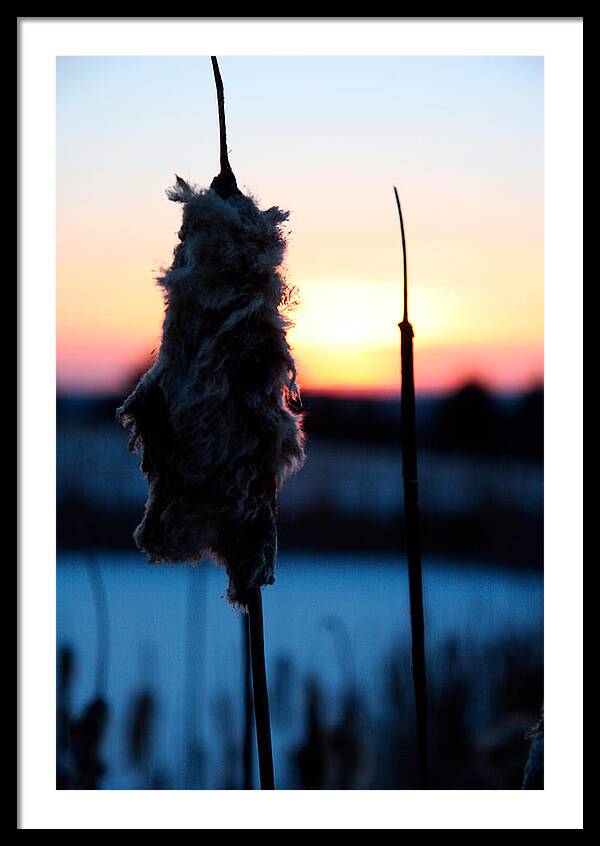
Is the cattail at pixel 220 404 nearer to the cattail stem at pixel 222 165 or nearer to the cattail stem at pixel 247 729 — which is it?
the cattail stem at pixel 222 165

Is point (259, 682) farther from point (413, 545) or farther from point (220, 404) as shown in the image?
point (220, 404)

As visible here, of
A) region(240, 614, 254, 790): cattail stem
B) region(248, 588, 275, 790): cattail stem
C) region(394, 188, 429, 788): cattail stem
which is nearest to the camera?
region(248, 588, 275, 790): cattail stem

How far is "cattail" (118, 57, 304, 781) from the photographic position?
216cm

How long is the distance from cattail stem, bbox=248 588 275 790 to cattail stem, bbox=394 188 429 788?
1.31 feet

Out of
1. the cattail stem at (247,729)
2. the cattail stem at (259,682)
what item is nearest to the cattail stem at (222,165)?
the cattail stem at (259,682)

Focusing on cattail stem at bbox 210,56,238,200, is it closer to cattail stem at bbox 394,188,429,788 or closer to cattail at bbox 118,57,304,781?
cattail at bbox 118,57,304,781

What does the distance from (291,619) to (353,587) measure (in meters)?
0.25

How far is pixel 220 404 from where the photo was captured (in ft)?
7.07

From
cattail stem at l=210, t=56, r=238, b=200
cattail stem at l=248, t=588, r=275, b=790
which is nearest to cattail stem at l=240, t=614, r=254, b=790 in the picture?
cattail stem at l=248, t=588, r=275, b=790

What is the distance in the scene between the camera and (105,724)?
3.19 metres

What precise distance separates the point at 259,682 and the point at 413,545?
0.51 m

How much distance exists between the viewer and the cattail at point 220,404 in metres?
2.16

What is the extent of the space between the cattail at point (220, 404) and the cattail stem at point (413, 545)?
12.5 inches

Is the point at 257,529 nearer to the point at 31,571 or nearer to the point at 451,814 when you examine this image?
the point at 31,571
